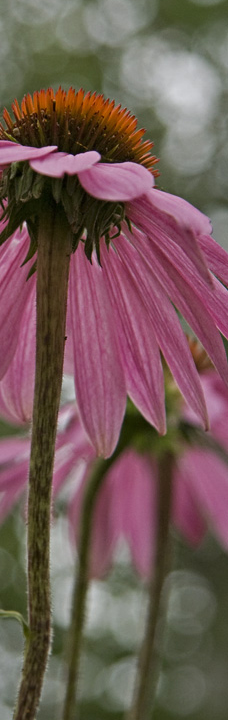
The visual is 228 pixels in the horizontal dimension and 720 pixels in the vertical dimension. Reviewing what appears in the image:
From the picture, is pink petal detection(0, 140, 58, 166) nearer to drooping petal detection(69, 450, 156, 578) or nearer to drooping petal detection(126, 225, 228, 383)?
drooping petal detection(126, 225, 228, 383)

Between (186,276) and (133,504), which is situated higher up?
(186,276)

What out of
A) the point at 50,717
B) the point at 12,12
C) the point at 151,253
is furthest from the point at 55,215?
the point at 12,12

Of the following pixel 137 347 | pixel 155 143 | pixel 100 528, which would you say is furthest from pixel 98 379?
pixel 155 143

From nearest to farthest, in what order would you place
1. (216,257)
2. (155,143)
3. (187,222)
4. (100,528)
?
(187,222) < (216,257) < (100,528) < (155,143)

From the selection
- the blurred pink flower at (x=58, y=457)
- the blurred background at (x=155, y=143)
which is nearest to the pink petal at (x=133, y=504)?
the blurred pink flower at (x=58, y=457)

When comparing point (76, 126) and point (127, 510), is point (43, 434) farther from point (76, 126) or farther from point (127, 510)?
point (127, 510)

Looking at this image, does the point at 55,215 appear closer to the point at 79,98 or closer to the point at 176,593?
the point at 79,98

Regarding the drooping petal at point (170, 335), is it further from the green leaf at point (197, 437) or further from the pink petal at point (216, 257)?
the green leaf at point (197, 437)
